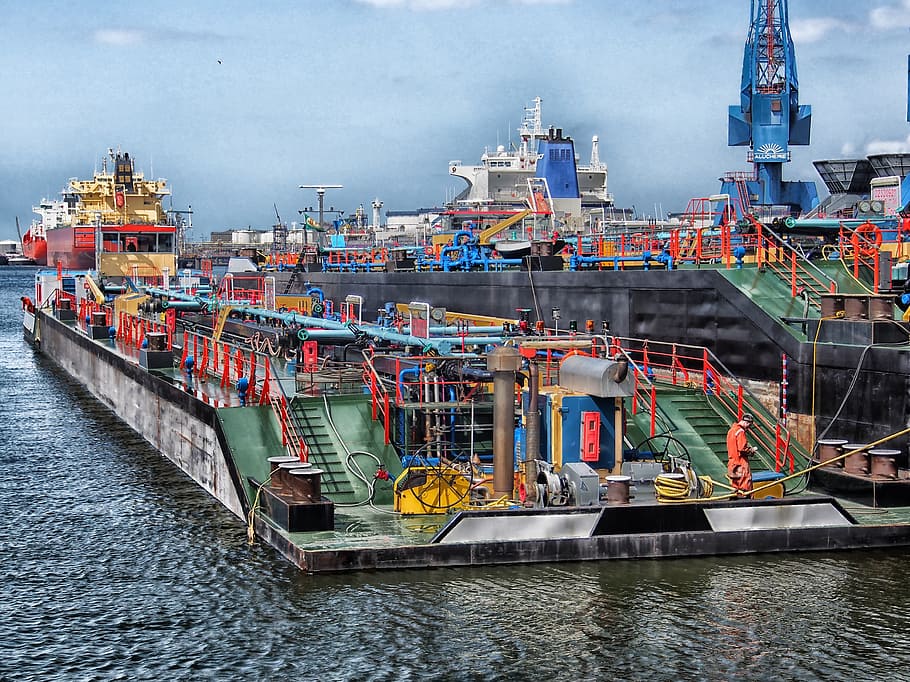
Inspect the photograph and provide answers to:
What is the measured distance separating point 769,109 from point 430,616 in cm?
8059

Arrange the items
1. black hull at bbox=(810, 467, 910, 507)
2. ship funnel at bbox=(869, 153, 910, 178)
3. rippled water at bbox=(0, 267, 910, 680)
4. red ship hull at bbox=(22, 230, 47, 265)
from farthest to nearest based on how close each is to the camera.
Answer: red ship hull at bbox=(22, 230, 47, 265)
ship funnel at bbox=(869, 153, 910, 178)
black hull at bbox=(810, 467, 910, 507)
rippled water at bbox=(0, 267, 910, 680)

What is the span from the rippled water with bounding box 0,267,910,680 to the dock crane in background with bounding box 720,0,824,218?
74.5 metres

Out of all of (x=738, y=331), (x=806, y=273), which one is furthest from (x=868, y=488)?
(x=806, y=273)

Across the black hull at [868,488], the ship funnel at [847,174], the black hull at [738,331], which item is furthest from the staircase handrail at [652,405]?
the ship funnel at [847,174]

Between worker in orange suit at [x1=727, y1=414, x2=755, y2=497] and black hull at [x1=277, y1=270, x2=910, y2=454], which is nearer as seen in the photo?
worker in orange suit at [x1=727, y1=414, x2=755, y2=497]

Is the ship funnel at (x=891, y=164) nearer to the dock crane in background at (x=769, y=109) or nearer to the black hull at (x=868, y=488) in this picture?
the dock crane in background at (x=769, y=109)

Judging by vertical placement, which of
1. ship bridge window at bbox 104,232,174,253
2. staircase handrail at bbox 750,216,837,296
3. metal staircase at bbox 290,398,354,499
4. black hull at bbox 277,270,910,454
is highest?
ship bridge window at bbox 104,232,174,253

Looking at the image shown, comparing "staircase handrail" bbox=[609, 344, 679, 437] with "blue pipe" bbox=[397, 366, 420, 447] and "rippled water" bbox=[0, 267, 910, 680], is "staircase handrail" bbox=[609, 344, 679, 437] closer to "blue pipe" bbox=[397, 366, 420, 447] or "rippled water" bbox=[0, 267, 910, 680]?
"blue pipe" bbox=[397, 366, 420, 447]

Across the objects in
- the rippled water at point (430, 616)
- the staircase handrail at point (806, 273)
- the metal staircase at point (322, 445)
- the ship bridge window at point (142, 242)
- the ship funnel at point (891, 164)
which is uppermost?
the ship funnel at point (891, 164)

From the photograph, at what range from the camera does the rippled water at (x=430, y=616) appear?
49.4 ft

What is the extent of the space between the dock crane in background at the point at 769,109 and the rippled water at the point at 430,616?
74550 mm

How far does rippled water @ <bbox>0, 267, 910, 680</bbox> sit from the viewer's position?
15.0 metres

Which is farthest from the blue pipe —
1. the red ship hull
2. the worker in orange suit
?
the red ship hull

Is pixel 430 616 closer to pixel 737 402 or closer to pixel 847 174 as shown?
pixel 737 402
